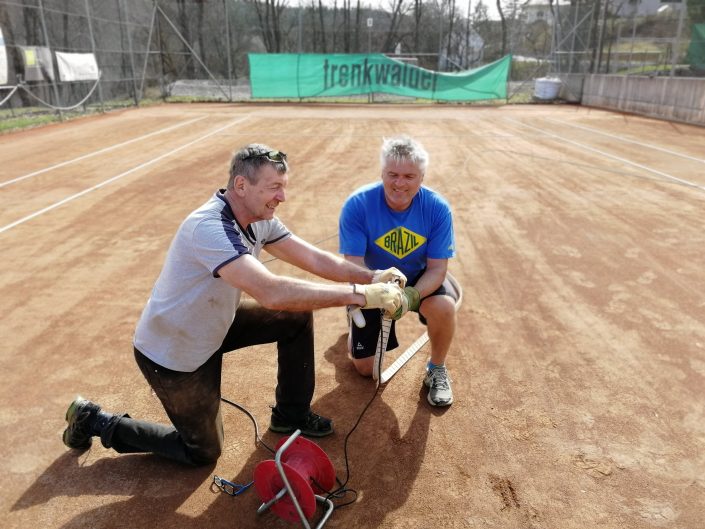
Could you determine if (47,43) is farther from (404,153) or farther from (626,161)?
(404,153)

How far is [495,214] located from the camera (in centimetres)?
714

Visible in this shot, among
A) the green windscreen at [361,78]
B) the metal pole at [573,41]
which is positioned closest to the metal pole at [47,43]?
the green windscreen at [361,78]

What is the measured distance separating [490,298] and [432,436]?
1960mm

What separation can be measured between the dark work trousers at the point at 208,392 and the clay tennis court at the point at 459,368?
0.15 m

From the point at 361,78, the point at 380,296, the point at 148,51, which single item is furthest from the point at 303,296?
the point at 148,51

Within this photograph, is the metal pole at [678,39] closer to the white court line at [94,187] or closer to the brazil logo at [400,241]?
the white court line at [94,187]

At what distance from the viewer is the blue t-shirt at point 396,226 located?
3.51 m

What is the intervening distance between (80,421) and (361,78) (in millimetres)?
22836

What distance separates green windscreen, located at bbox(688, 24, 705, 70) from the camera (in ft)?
54.2

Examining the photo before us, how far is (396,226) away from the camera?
3.54m

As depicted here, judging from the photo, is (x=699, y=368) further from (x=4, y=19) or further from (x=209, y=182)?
(x=4, y=19)

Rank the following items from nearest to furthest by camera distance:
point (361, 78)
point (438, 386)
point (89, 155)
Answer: point (438, 386) → point (89, 155) → point (361, 78)

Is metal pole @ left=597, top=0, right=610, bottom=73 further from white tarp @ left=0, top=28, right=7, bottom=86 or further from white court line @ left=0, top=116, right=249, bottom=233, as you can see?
white tarp @ left=0, top=28, right=7, bottom=86

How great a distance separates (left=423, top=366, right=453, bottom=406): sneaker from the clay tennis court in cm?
6
